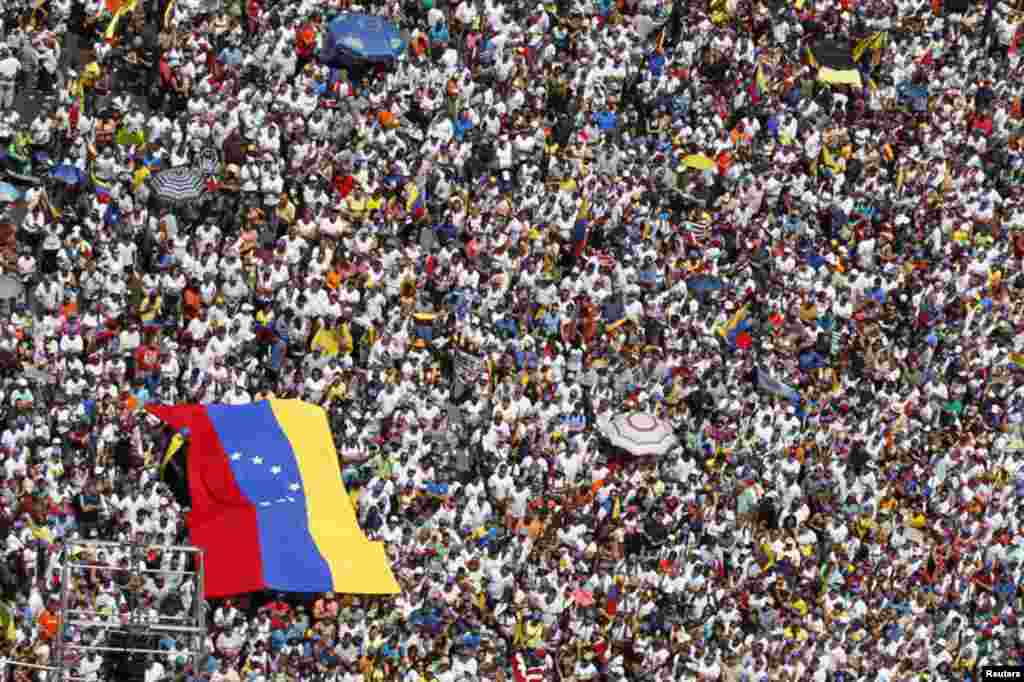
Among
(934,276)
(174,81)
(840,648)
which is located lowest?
(840,648)

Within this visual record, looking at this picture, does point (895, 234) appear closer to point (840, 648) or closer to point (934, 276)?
point (934, 276)

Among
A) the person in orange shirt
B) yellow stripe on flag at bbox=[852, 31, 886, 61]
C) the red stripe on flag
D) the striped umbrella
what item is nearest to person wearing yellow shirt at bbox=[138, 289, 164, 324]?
the striped umbrella

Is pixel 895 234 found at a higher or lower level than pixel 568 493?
higher

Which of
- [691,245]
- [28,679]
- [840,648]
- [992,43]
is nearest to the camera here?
[28,679]

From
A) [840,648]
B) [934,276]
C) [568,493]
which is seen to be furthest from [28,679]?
[934,276]

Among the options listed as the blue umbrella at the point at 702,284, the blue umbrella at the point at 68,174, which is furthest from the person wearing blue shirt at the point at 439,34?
the blue umbrella at the point at 68,174

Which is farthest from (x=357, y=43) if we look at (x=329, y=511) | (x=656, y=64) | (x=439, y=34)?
(x=329, y=511)

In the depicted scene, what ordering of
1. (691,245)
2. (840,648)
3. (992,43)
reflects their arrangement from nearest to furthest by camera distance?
(840,648) → (691,245) → (992,43)
